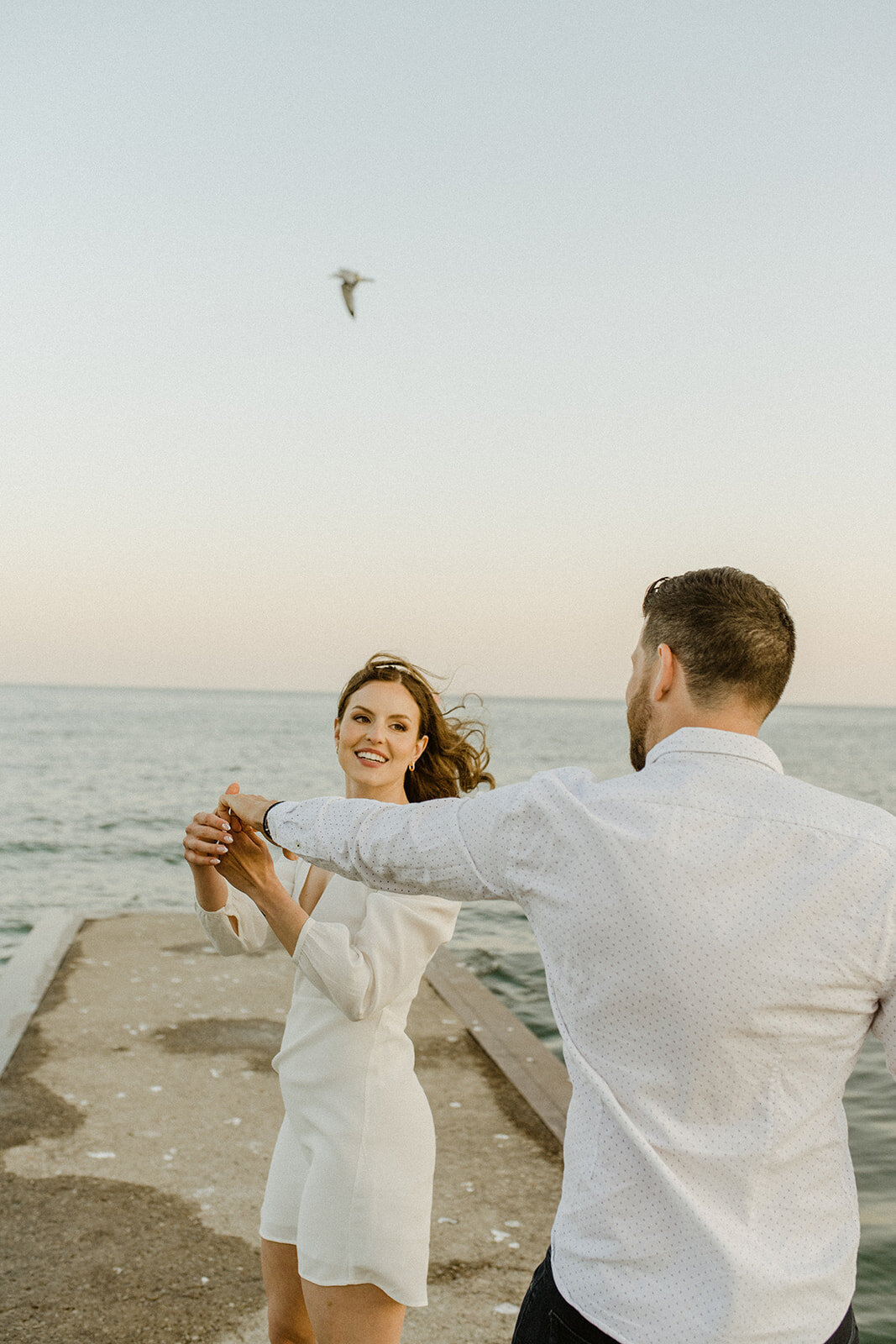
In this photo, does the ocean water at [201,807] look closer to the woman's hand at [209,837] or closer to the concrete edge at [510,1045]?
the concrete edge at [510,1045]

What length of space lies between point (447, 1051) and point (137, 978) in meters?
3.11

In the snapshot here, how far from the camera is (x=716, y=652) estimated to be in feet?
6.41

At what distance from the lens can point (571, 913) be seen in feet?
6.14

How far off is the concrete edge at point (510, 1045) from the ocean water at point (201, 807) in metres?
1.35

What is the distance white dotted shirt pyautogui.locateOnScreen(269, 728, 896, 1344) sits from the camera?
5.74ft

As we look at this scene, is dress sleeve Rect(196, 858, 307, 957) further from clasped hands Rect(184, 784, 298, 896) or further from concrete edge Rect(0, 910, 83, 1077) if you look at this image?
concrete edge Rect(0, 910, 83, 1077)

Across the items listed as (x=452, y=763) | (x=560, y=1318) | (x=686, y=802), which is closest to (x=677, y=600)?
(x=686, y=802)

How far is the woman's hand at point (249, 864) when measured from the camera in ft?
8.89

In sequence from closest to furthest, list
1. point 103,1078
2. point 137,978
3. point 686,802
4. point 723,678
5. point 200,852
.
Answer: point 686,802 → point 723,678 → point 200,852 → point 103,1078 → point 137,978

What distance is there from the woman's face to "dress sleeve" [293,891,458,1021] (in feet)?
1.57

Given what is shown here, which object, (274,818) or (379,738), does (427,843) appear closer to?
(274,818)

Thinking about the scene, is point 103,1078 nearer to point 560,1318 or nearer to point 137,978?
point 137,978

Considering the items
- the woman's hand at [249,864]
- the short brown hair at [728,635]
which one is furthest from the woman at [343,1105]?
the short brown hair at [728,635]

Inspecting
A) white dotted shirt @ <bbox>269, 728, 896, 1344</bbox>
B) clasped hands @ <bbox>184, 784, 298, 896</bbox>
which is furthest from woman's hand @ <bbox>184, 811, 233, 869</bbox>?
white dotted shirt @ <bbox>269, 728, 896, 1344</bbox>
